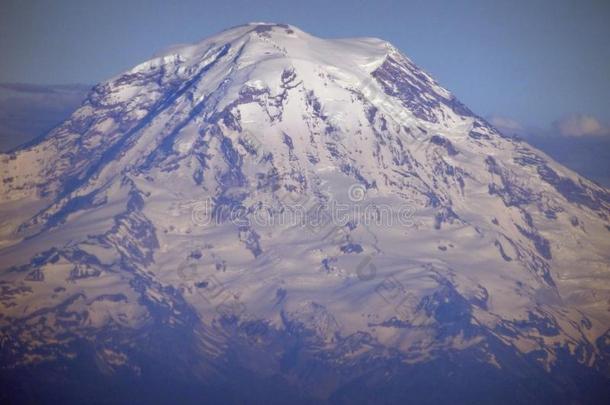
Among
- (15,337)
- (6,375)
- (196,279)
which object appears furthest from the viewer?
(196,279)

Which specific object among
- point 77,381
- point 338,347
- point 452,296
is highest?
point 452,296

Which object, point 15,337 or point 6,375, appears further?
point 15,337

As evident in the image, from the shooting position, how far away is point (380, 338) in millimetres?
188125

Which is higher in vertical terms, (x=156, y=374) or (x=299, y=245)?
(x=299, y=245)

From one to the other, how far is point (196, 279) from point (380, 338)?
40.4 metres

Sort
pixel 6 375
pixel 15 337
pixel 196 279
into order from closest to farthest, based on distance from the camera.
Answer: pixel 6 375 → pixel 15 337 → pixel 196 279

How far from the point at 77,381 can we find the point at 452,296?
259 feet

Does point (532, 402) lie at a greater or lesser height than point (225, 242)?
lesser

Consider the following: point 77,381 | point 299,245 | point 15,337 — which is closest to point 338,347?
point 299,245

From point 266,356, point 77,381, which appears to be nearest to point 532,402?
point 266,356

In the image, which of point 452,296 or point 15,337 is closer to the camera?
point 15,337

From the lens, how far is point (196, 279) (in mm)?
193375

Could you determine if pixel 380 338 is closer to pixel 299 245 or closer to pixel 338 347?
pixel 338 347

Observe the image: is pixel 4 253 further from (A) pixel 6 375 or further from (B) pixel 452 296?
(B) pixel 452 296
